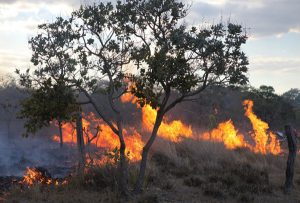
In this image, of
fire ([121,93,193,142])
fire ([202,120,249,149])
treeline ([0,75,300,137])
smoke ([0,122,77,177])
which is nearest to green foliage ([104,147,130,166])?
smoke ([0,122,77,177])

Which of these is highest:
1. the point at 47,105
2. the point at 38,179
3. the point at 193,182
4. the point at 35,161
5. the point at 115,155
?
the point at 47,105

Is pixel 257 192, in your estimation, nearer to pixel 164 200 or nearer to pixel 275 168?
pixel 164 200

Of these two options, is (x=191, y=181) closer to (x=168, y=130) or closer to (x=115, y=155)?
(x=115, y=155)

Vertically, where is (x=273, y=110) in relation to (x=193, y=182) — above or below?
above

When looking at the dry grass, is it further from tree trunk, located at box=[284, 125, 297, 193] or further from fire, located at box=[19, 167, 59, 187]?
fire, located at box=[19, 167, 59, 187]

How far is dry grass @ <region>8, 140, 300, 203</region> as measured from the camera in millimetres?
12820

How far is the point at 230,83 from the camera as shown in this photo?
11.7 m

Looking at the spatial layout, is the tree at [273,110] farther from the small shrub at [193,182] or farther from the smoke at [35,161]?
the small shrub at [193,182]

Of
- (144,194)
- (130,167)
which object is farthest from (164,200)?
(130,167)

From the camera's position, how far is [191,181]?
1511 cm

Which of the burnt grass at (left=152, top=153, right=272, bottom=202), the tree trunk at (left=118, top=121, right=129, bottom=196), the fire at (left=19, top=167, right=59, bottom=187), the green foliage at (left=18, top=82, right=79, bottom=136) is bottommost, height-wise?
the burnt grass at (left=152, top=153, right=272, bottom=202)

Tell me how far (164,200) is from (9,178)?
719cm

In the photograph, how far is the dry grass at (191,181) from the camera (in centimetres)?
1282

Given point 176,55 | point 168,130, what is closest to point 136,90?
point 176,55
